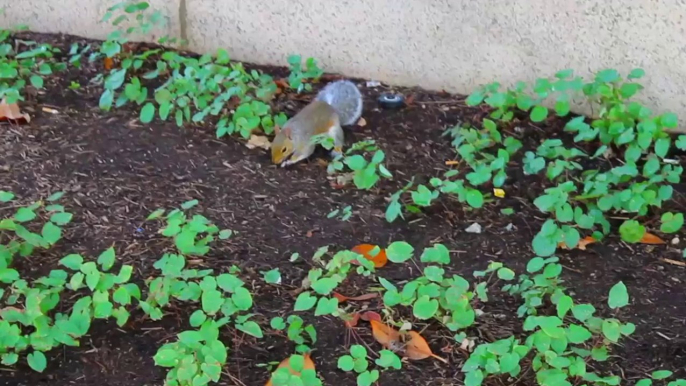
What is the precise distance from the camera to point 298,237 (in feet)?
9.80

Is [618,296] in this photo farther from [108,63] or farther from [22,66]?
[22,66]

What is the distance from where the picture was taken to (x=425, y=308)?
238 centimetres

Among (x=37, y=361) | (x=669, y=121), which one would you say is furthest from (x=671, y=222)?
(x=37, y=361)

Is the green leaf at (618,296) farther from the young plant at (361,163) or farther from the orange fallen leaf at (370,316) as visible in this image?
the young plant at (361,163)

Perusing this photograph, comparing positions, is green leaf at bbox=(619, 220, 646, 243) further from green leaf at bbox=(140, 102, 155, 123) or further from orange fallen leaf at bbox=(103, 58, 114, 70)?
orange fallen leaf at bbox=(103, 58, 114, 70)

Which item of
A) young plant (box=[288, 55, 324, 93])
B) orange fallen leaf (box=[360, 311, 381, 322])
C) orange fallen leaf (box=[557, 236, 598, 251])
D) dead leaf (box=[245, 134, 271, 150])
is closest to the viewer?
orange fallen leaf (box=[360, 311, 381, 322])

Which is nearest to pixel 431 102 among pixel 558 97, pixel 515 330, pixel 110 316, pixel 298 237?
pixel 558 97

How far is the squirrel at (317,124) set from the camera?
134 inches

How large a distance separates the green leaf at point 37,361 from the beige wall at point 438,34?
2366 mm

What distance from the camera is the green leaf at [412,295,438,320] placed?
2373 millimetres

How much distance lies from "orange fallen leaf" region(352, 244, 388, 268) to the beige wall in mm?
1376

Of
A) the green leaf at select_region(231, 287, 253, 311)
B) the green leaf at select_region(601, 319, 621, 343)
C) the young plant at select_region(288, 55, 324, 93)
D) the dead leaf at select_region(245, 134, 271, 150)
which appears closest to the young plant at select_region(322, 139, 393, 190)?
the dead leaf at select_region(245, 134, 271, 150)

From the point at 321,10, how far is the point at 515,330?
215cm

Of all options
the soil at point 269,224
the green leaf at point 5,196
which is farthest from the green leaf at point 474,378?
the green leaf at point 5,196
